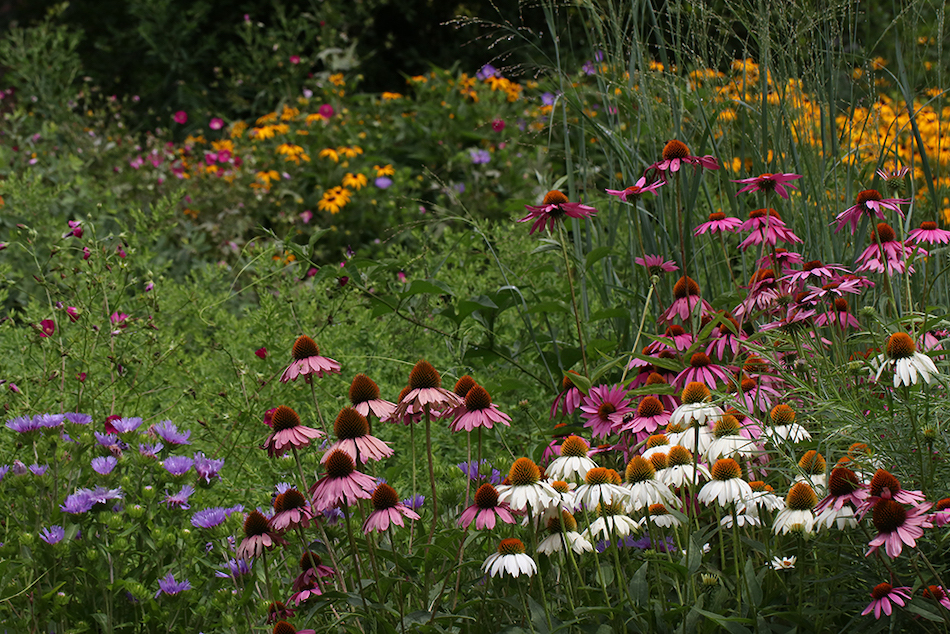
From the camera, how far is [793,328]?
5.12 feet

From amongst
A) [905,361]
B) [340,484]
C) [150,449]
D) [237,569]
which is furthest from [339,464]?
[905,361]

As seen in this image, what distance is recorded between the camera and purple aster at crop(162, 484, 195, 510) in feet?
5.14

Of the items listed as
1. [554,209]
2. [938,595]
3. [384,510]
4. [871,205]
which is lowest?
[938,595]

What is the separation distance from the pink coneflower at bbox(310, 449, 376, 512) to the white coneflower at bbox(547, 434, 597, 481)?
0.29 metres

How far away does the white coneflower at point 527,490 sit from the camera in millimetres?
1131

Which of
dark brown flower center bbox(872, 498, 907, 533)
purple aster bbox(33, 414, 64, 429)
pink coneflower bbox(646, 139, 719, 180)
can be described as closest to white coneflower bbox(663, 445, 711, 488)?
dark brown flower center bbox(872, 498, 907, 533)

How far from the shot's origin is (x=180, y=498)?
5.14 ft

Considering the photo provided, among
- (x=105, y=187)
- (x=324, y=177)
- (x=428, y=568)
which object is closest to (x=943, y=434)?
(x=428, y=568)

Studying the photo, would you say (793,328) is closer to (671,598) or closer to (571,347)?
(671,598)

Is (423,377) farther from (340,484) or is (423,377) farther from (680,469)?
(680,469)

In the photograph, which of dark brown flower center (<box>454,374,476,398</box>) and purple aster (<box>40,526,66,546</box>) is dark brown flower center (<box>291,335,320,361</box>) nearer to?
dark brown flower center (<box>454,374,476,398</box>)

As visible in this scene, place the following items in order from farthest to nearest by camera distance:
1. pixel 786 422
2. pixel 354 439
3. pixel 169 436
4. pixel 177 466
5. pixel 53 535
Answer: pixel 169 436 → pixel 177 466 → pixel 53 535 → pixel 786 422 → pixel 354 439

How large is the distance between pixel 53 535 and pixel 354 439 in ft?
2.31

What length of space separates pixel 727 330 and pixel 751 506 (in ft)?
1.94
